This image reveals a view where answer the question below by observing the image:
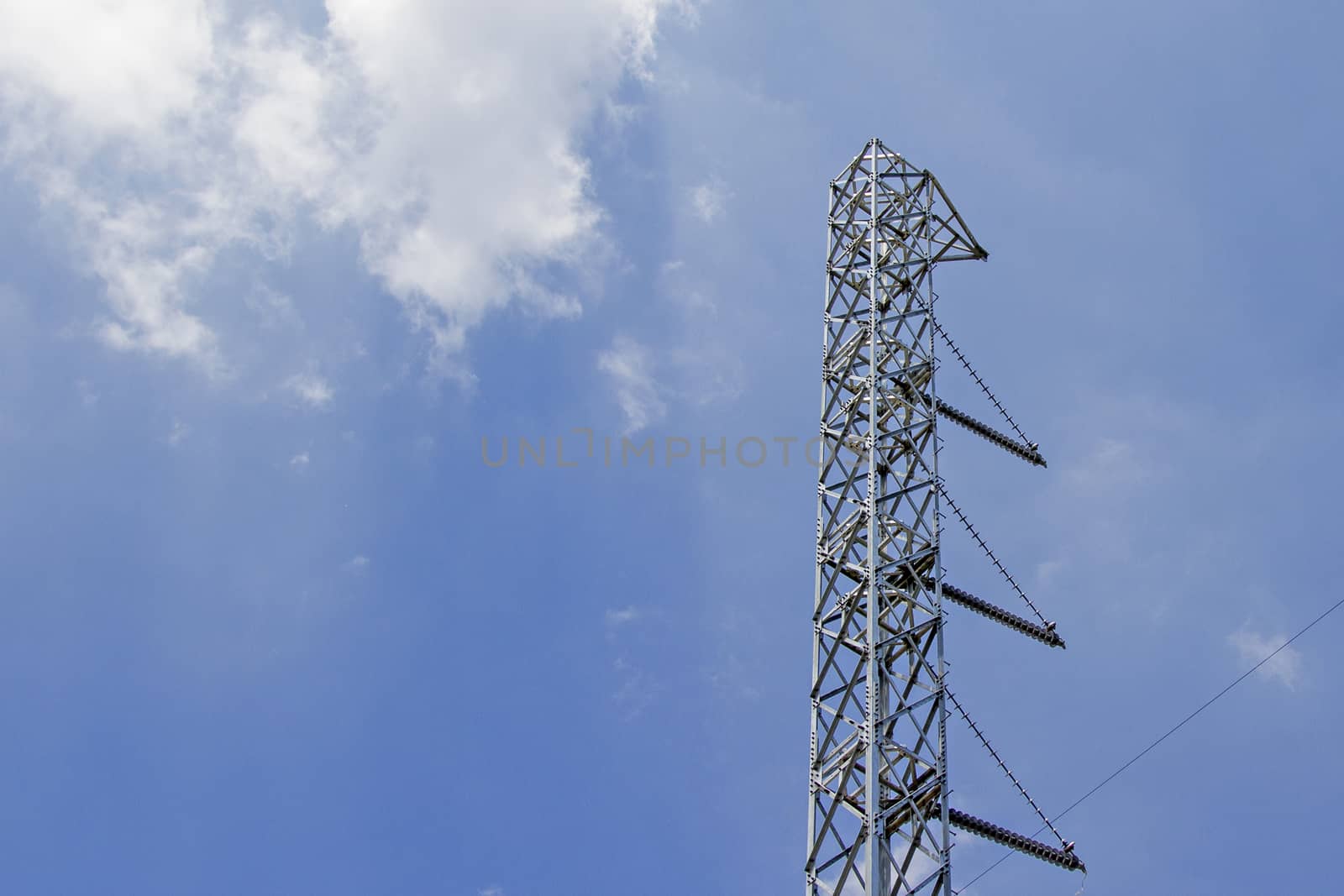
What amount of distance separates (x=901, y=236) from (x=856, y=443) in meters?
10.3

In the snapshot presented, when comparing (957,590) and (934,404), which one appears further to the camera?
(934,404)

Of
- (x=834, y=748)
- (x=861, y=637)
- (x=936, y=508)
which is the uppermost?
(x=936, y=508)

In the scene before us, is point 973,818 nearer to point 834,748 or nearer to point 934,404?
point 834,748

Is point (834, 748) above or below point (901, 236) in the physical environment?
below

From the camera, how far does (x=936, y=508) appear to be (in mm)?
40125

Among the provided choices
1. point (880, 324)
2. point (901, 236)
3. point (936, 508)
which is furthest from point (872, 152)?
point (936, 508)

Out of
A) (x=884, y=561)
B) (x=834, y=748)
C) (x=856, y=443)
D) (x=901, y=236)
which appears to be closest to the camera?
(x=834, y=748)

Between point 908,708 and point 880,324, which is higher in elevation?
point 880,324

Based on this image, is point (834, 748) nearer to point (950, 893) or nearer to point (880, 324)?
point (950, 893)

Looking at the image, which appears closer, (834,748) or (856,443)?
(834,748)

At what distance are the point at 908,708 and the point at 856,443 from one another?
30.4ft

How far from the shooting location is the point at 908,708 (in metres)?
35.9

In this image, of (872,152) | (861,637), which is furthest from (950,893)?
(872,152)

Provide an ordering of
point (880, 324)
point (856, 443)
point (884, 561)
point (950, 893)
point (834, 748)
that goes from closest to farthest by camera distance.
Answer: point (950, 893) < point (834, 748) < point (884, 561) < point (856, 443) < point (880, 324)
